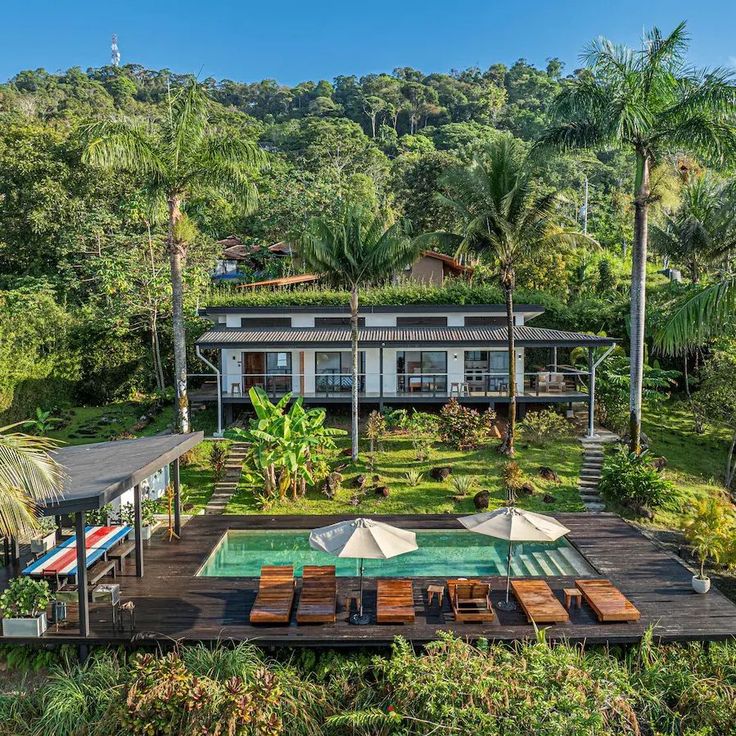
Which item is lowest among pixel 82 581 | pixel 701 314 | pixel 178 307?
pixel 82 581

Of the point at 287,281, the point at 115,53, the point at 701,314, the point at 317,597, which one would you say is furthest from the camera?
the point at 115,53

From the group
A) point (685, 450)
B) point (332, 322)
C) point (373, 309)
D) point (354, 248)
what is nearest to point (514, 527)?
point (354, 248)

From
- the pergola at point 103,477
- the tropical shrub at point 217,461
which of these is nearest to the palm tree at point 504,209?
the tropical shrub at point 217,461

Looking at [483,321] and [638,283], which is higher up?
[638,283]

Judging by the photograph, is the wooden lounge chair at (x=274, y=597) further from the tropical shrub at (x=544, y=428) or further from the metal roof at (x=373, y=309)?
the metal roof at (x=373, y=309)

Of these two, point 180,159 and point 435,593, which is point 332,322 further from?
point 435,593

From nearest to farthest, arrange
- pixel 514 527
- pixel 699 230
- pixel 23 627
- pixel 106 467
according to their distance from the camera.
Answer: pixel 23 627 → pixel 514 527 → pixel 106 467 → pixel 699 230
